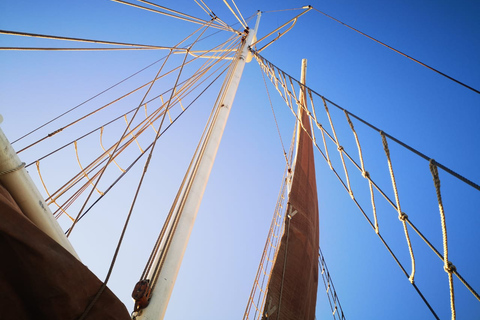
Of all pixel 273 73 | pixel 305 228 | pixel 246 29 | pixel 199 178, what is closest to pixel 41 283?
pixel 199 178

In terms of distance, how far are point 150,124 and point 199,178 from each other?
1.91 metres

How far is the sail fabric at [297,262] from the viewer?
246 cm

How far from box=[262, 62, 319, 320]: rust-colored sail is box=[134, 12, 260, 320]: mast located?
1114 millimetres

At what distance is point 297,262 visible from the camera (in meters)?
2.94

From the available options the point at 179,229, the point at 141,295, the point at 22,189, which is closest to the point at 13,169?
the point at 22,189

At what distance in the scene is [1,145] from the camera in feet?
2.99

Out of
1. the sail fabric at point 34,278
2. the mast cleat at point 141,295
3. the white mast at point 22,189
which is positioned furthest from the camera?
the mast cleat at point 141,295

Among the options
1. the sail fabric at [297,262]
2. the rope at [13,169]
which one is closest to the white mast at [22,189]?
the rope at [13,169]

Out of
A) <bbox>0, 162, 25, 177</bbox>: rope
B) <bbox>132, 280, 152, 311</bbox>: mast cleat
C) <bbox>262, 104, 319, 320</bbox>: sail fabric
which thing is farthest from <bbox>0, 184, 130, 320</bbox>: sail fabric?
<bbox>262, 104, 319, 320</bbox>: sail fabric

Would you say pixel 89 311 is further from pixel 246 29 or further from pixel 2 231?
pixel 246 29

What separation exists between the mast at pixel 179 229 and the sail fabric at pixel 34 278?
0.55 metres

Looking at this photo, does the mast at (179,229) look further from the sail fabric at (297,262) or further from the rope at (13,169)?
the sail fabric at (297,262)

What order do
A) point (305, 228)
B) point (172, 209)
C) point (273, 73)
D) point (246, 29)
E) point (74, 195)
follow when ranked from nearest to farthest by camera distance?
point (172, 209) < point (74, 195) < point (305, 228) < point (273, 73) < point (246, 29)

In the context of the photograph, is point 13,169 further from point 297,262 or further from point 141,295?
point 297,262
